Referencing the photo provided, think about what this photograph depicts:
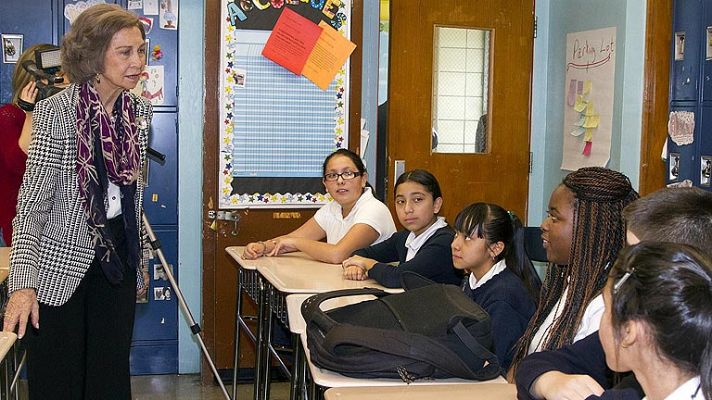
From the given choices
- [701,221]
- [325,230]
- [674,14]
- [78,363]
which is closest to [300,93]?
[325,230]

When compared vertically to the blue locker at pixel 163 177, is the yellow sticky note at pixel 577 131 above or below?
above

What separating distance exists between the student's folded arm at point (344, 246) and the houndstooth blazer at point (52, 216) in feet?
4.55

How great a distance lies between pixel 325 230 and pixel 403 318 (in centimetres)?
191

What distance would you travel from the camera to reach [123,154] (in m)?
2.56

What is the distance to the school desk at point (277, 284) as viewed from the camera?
312 centimetres

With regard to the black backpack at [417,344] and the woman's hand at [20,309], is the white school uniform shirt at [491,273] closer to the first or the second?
the black backpack at [417,344]

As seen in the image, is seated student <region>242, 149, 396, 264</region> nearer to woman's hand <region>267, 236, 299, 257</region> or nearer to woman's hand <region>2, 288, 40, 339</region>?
woman's hand <region>267, 236, 299, 257</region>

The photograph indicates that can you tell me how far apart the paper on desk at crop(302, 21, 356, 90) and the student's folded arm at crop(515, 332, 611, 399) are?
2.89 metres

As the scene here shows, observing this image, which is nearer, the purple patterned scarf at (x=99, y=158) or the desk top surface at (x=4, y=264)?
the purple patterned scarf at (x=99, y=158)

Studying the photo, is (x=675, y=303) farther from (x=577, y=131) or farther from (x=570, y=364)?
(x=577, y=131)

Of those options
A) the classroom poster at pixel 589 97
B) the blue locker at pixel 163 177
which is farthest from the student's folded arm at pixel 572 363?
the blue locker at pixel 163 177

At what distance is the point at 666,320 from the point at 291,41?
3444 millimetres

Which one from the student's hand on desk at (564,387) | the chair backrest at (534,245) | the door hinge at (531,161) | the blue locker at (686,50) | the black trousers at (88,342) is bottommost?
the black trousers at (88,342)

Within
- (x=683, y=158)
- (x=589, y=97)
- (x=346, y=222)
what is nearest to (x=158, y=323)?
(x=346, y=222)
